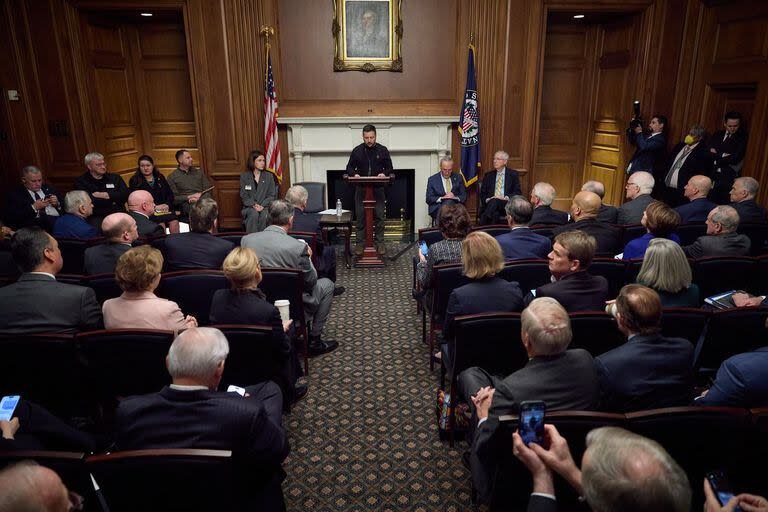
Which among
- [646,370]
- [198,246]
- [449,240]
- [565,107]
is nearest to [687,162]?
[565,107]

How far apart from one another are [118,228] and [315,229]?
205 centimetres

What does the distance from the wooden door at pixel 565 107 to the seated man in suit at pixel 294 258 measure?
5087 millimetres

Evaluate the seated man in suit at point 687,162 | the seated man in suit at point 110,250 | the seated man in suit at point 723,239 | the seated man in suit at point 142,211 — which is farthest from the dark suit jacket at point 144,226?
the seated man in suit at point 687,162

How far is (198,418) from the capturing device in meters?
1.68

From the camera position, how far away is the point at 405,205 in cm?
798

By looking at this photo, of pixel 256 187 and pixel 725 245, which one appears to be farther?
pixel 256 187

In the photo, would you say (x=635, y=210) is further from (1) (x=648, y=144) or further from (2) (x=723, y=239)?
(1) (x=648, y=144)

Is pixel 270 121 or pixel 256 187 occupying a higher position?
pixel 270 121

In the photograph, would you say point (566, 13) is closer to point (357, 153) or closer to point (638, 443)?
point (357, 153)

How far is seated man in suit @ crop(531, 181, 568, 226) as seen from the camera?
4.78m

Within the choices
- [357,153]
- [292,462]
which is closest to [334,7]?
[357,153]

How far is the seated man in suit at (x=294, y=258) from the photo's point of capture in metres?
3.62

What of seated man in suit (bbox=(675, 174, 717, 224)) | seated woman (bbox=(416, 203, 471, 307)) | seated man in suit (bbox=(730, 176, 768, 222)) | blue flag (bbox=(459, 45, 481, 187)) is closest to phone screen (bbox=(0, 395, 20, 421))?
seated woman (bbox=(416, 203, 471, 307))

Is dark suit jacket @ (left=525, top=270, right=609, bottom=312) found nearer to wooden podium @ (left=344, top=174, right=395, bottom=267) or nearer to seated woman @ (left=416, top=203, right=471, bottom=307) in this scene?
seated woman @ (left=416, top=203, right=471, bottom=307)
